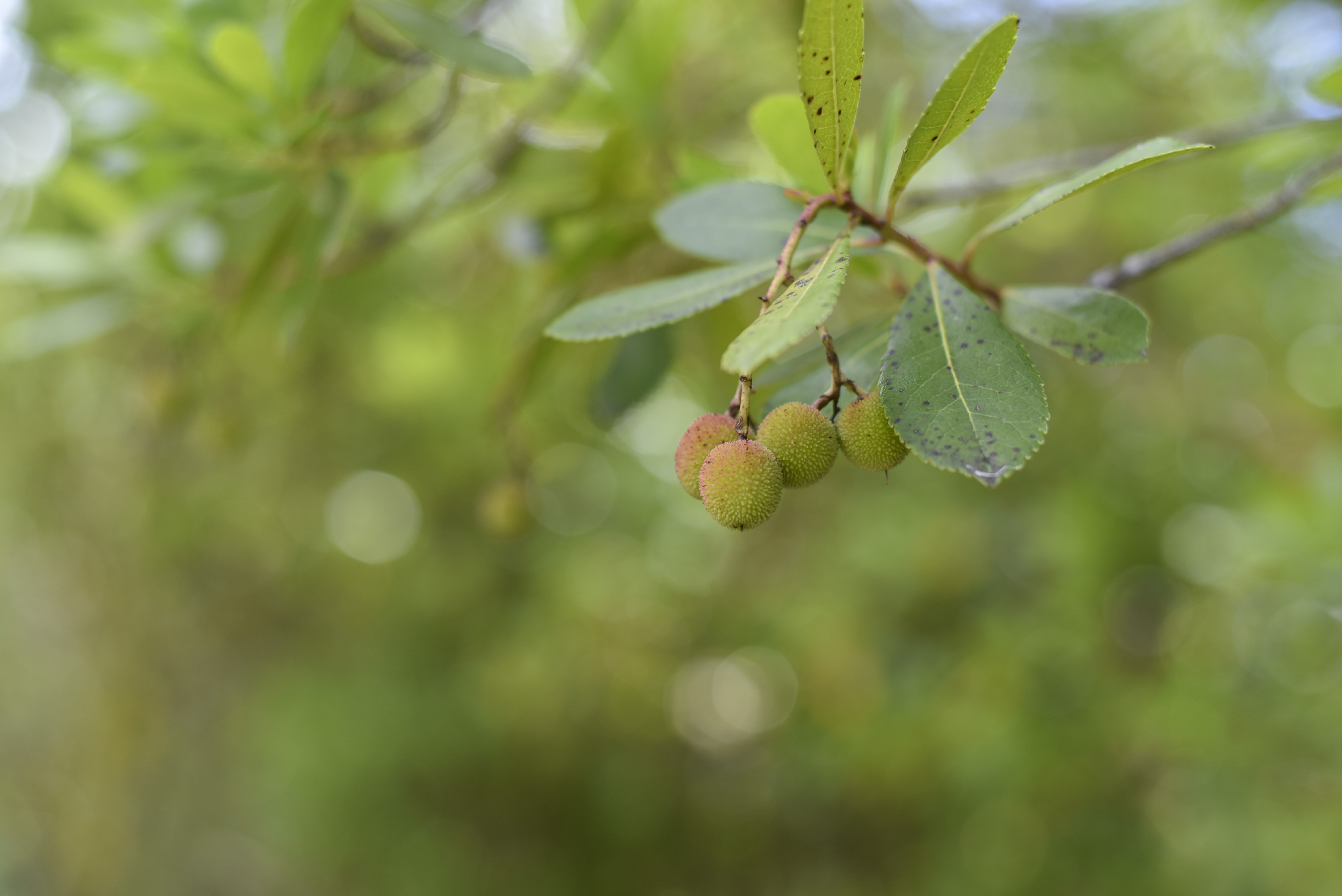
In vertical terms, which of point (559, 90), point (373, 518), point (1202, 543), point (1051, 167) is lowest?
point (373, 518)

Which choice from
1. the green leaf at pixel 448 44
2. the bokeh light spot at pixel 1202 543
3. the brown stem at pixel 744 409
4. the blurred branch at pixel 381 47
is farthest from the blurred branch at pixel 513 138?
the bokeh light spot at pixel 1202 543

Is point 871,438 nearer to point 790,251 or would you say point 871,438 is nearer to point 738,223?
point 790,251

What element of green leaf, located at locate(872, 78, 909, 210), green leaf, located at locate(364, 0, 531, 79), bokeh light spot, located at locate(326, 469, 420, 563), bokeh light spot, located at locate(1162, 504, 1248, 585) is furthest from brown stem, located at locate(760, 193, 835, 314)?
bokeh light spot, located at locate(326, 469, 420, 563)

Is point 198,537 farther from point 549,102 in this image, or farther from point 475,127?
point 549,102

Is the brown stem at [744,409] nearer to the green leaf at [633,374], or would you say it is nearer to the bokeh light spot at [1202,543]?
the green leaf at [633,374]

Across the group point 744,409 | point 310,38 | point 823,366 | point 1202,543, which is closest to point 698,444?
point 744,409

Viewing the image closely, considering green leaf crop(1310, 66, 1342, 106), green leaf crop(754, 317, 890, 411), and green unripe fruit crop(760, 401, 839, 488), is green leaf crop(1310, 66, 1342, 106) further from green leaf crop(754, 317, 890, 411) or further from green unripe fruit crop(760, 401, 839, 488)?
green unripe fruit crop(760, 401, 839, 488)
